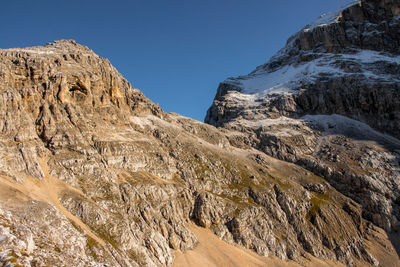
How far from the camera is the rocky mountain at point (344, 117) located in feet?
299

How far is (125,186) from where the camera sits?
58.1 metres

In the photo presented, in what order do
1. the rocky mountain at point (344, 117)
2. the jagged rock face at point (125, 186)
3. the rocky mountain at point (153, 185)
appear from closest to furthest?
the rocky mountain at point (153, 185)
the jagged rock face at point (125, 186)
the rocky mountain at point (344, 117)

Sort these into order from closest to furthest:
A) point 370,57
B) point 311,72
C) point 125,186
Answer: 1. point 125,186
2. point 370,57
3. point 311,72

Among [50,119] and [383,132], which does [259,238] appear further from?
[383,132]

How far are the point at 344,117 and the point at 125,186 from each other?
127152 mm

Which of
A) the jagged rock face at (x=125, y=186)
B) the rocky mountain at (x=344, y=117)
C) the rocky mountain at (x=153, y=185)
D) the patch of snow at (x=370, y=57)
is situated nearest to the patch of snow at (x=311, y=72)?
the patch of snow at (x=370, y=57)

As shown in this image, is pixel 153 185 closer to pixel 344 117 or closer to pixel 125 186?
pixel 125 186

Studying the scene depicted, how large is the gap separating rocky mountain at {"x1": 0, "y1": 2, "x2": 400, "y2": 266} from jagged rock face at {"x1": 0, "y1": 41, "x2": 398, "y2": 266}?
32 cm

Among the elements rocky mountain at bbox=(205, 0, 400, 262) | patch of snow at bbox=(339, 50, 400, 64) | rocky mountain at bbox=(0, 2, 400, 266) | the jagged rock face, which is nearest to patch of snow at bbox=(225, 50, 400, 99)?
patch of snow at bbox=(339, 50, 400, 64)

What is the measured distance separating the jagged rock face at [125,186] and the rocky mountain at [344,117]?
9140 millimetres

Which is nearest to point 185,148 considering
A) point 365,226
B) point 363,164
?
point 365,226

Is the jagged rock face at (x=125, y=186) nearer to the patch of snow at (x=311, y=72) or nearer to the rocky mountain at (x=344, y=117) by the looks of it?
the rocky mountain at (x=344, y=117)

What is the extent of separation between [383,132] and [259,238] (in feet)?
331

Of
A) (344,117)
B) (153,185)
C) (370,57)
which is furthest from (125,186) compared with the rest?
(370,57)
